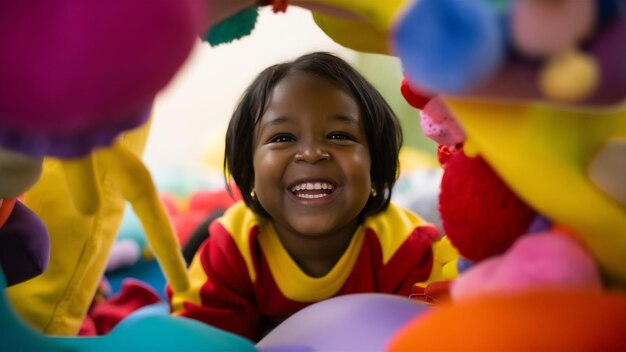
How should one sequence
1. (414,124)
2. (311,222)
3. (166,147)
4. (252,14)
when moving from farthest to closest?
1. (166,147)
2. (414,124)
3. (311,222)
4. (252,14)

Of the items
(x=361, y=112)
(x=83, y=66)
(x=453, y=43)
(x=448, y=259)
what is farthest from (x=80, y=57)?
(x=361, y=112)

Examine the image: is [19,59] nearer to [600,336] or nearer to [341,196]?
[600,336]

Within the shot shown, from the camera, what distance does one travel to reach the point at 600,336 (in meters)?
0.35

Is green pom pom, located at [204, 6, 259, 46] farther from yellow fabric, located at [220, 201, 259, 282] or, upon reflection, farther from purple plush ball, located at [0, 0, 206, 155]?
yellow fabric, located at [220, 201, 259, 282]

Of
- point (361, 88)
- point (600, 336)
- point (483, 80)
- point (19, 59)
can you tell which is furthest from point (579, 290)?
point (361, 88)

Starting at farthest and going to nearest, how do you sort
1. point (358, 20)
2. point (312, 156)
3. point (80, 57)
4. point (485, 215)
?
point (312, 156)
point (358, 20)
point (485, 215)
point (80, 57)

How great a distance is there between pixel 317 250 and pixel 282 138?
0.55 ft

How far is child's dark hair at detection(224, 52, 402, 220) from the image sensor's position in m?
0.85

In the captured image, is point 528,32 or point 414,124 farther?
point 414,124

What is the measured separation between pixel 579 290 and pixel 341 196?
48 centimetres

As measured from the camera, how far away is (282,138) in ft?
2.74

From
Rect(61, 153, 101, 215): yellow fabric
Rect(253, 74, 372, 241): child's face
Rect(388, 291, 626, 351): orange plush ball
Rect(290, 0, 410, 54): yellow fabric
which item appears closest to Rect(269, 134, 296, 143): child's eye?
Rect(253, 74, 372, 241): child's face

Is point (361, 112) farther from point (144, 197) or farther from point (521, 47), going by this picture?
point (521, 47)

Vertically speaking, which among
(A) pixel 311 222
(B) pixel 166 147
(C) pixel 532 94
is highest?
(C) pixel 532 94
